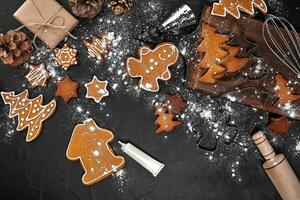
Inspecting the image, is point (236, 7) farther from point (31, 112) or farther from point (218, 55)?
point (31, 112)

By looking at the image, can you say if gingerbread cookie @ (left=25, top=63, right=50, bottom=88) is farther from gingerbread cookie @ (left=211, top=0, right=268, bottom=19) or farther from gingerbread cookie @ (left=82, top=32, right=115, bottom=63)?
gingerbread cookie @ (left=211, top=0, right=268, bottom=19)

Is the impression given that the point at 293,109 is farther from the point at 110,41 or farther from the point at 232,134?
the point at 110,41

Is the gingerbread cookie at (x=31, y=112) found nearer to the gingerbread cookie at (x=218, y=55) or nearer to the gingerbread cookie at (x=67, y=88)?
the gingerbread cookie at (x=67, y=88)

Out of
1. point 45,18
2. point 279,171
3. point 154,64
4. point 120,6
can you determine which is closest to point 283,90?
point 279,171

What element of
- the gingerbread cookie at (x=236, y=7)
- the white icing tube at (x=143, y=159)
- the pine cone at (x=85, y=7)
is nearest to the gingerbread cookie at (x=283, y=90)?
the gingerbread cookie at (x=236, y=7)

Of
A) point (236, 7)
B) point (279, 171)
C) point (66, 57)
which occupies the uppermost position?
point (66, 57)

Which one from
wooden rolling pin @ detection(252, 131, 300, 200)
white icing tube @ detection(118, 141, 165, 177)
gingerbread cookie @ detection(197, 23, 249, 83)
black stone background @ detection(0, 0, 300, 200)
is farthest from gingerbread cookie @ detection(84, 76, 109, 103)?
wooden rolling pin @ detection(252, 131, 300, 200)
